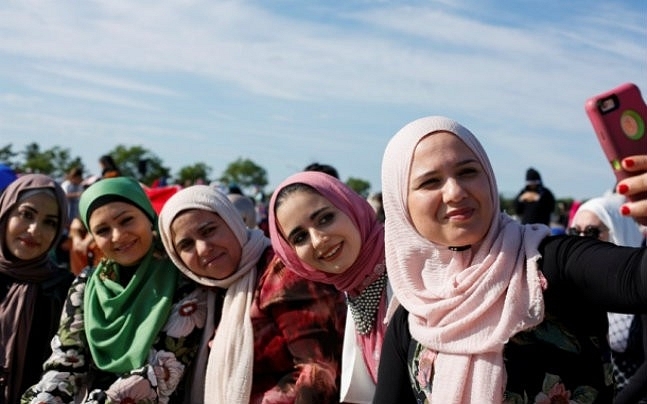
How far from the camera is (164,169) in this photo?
2003 inches

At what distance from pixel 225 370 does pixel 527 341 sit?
1.70m

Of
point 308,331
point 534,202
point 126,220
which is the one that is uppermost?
point 534,202

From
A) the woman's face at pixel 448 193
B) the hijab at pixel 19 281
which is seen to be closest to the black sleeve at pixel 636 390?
the woman's face at pixel 448 193

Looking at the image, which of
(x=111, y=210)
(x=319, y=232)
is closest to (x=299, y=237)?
(x=319, y=232)

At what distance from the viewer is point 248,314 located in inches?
138

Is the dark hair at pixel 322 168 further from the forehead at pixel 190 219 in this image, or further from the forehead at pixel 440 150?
the forehead at pixel 440 150

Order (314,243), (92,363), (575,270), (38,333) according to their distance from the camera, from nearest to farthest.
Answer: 1. (575,270)
2. (314,243)
3. (92,363)
4. (38,333)

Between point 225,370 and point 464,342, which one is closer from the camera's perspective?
point 464,342

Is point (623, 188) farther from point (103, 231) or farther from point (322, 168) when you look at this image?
point (322, 168)

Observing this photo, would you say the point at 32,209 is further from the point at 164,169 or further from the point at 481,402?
the point at 164,169

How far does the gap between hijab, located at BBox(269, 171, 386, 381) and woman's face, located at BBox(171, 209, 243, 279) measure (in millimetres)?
361

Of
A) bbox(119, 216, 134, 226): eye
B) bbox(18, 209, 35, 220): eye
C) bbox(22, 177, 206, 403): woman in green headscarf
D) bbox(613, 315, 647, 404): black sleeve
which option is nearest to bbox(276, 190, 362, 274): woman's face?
bbox(22, 177, 206, 403): woman in green headscarf

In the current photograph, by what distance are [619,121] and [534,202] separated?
661cm

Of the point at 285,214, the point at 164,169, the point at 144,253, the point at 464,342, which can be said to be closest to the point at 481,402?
the point at 464,342
